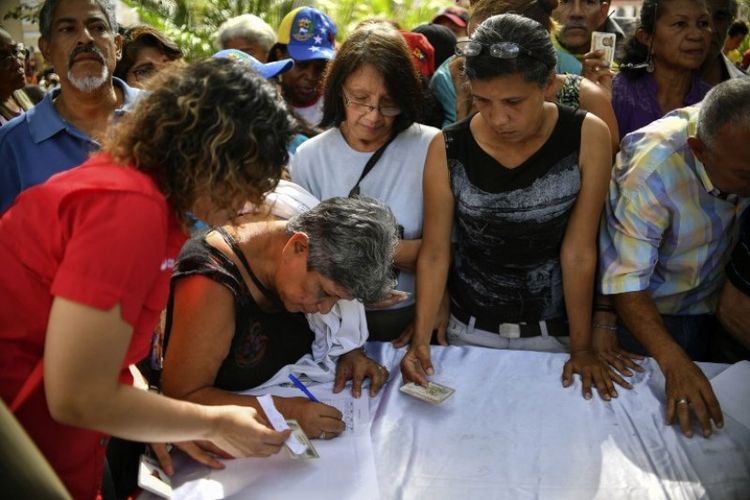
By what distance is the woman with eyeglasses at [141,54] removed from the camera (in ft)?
11.8

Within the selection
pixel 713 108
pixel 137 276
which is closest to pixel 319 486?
pixel 137 276

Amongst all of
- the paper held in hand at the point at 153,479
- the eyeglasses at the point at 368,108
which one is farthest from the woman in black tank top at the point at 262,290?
the eyeglasses at the point at 368,108

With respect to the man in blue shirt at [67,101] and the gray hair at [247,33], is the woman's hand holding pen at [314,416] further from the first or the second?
the gray hair at [247,33]

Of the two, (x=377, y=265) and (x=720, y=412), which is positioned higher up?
(x=377, y=265)

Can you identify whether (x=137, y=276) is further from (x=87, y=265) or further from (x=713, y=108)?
(x=713, y=108)

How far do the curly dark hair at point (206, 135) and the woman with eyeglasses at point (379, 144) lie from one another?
1.19 meters

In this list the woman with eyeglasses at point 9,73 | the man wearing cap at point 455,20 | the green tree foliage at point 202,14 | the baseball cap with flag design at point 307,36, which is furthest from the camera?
the green tree foliage at point 202,14

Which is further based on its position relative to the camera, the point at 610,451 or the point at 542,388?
the point at 542,388

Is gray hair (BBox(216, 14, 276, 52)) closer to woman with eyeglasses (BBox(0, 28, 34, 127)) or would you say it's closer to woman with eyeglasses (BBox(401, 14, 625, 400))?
woman with eyeglasses (BBox(0, 28, 34, 127))

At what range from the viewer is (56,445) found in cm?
144

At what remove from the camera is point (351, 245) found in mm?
1964

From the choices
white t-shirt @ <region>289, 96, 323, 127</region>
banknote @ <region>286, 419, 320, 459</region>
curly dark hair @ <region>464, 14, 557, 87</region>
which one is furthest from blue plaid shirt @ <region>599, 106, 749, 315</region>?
white t-shirt @ <region>289, 96, 323, 127</region>

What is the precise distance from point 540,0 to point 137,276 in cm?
231

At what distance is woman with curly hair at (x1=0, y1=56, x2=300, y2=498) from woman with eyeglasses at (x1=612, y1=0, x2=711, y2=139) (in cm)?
208
